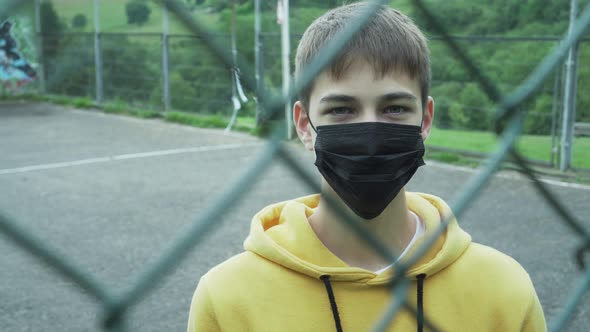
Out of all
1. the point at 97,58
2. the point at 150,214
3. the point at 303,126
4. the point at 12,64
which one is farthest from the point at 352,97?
the point at 12,64

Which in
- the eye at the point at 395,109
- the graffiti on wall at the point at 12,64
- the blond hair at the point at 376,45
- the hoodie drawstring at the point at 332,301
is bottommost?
the graffiti on wall at the point at 12,64

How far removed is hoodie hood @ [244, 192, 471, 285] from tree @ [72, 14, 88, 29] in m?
13.2

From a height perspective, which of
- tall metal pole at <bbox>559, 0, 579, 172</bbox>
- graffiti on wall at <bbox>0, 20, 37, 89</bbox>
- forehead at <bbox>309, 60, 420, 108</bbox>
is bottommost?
graffiti on wall at <bbox>0, 20, 37, 89</bbox>

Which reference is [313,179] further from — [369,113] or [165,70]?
[165,70]

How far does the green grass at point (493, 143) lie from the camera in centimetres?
715

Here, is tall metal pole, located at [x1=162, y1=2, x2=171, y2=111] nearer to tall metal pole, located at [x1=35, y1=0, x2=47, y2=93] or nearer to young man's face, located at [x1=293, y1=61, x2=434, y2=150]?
tall metal pole, located at [x1=35, y1=0, x2=47, y2=93]

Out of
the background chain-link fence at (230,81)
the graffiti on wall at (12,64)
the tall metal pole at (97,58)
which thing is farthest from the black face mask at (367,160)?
the graffiti on wall at (12,64)

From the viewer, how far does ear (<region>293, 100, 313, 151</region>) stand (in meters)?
1.63

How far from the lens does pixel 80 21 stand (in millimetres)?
14070

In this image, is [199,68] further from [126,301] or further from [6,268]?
[126,301]

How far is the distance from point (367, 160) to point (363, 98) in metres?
0.14

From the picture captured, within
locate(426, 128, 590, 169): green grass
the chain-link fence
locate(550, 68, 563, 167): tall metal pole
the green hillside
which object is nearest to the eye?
the green hillside

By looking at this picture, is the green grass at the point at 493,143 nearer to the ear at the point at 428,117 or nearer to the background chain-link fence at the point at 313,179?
the ear at the point at 428,117

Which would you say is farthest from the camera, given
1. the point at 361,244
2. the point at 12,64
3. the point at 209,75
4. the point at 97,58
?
the point at 12,64
